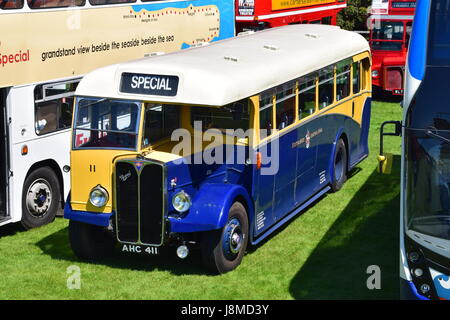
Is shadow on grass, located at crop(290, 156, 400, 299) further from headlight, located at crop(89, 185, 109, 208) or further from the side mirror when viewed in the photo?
headlight, located at crop(89, 185, 109, 208)

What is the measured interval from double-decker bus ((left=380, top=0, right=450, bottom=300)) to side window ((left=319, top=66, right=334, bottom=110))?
501 cm

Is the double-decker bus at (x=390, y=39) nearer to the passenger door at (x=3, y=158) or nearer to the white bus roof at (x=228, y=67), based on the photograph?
the white bus roof at (x=228, y=67)

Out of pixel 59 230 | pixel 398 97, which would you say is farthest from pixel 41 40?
pixel 398 97

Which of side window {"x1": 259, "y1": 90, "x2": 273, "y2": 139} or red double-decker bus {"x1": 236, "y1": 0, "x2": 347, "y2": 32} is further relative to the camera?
red double-decker bus {"x1": 236, "y1": 0, "x2": 347, "y2": 32}

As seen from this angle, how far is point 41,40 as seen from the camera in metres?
12.8

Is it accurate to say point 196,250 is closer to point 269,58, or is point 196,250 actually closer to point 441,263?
point 269,58

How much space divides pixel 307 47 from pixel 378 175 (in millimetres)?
3353

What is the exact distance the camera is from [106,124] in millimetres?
10664

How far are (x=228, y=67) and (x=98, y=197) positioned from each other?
2227 millimetres

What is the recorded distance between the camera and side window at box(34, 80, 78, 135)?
13.0 meters

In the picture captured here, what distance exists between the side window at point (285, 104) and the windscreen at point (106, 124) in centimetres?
225

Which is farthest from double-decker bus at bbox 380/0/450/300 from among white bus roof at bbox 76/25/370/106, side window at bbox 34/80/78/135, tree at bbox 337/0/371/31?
tree at bbox 337/0/371/31

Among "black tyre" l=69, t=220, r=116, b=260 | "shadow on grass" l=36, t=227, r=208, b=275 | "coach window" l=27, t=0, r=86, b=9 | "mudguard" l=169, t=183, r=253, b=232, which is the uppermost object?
"coach window" l=27, t=0, r=86, b=9

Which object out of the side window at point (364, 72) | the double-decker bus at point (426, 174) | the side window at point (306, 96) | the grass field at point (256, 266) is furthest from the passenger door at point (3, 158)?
the side window at point (364, 72)
